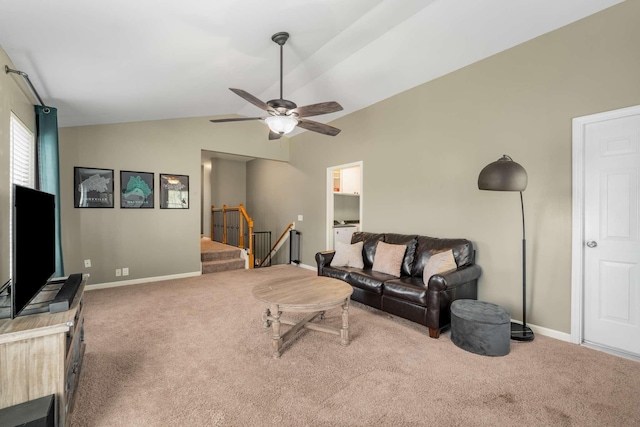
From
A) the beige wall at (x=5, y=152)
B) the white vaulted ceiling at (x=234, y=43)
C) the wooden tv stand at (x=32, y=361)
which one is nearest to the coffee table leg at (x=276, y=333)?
the wooden tv stand at (x=32, y=361)

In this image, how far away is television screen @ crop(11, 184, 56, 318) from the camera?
4.84 feet

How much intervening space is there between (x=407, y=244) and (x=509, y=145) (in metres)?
1.64

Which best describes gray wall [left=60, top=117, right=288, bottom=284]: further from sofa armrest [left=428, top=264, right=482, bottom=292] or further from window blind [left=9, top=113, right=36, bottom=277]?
sofa armrest [left=428, top=264, right=482, bottom=292]

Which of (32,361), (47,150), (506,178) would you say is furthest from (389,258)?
(47,150)

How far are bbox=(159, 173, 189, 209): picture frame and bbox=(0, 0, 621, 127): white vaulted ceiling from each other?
126 centimetres

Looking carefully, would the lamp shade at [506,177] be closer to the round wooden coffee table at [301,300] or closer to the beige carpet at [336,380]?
the beige carpet at [336,380]

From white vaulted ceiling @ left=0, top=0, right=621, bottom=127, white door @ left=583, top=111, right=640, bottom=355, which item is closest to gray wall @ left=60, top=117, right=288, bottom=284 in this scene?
white vaulted ceiling @ left=0, top=0, right=621, bottom=127

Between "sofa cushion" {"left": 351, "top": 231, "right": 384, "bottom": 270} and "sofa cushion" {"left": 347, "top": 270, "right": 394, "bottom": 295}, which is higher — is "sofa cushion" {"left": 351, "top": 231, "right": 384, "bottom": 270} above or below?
above

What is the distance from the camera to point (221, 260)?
242 inches

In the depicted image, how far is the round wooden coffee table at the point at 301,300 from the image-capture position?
244cm

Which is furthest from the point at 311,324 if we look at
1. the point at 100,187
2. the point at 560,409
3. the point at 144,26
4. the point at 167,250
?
the point at 100,187

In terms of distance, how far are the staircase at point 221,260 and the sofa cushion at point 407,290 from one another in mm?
3779

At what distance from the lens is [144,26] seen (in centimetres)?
224

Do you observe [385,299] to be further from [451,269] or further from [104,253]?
[104,253]
